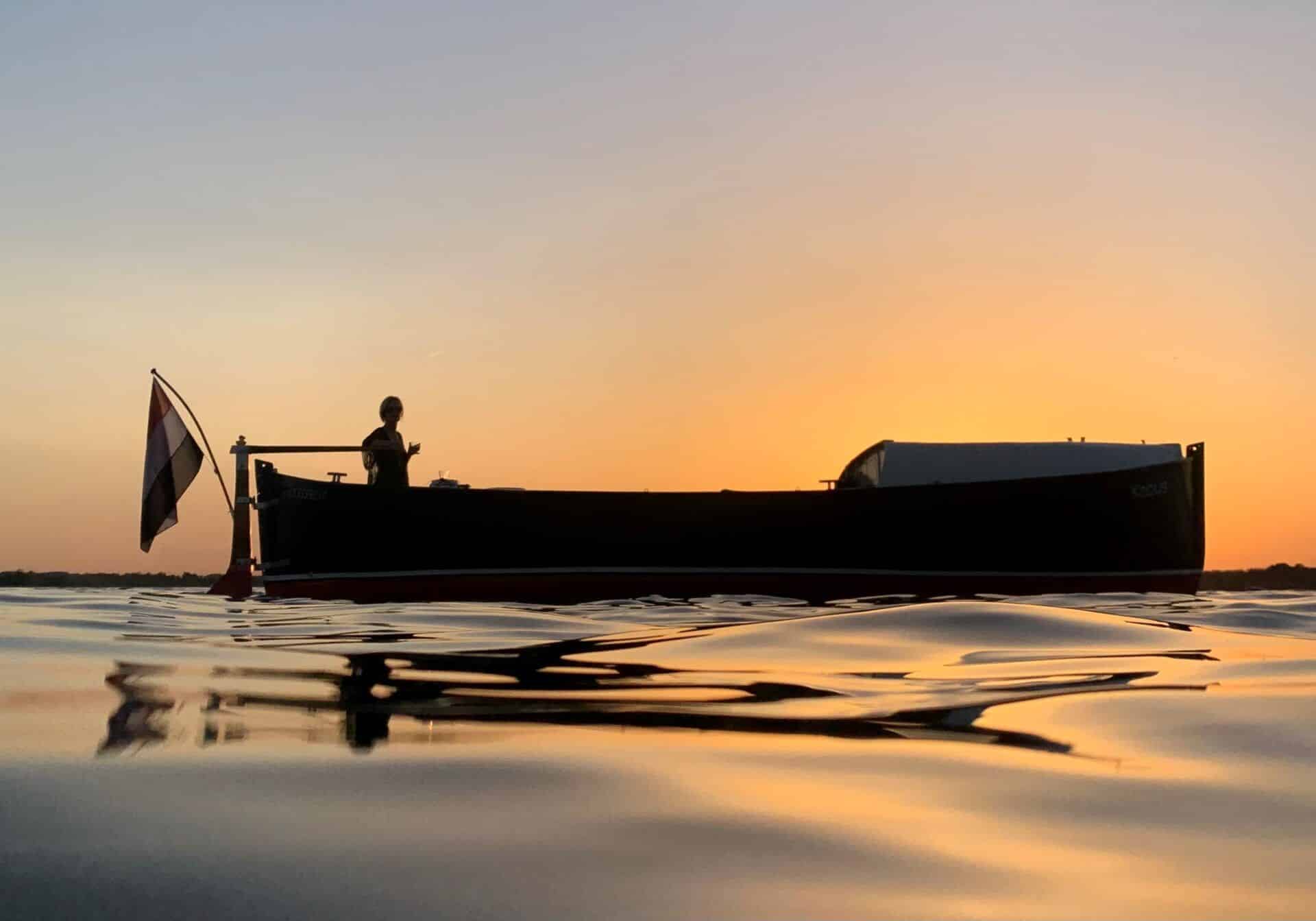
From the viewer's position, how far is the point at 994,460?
69.2 feet

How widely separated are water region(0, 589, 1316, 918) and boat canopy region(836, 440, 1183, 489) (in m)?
16.4

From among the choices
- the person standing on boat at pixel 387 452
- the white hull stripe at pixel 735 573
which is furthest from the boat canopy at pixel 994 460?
the person standing on boat at pixel 387 452

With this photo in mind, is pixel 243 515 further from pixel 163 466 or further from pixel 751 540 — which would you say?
pixel 751 540

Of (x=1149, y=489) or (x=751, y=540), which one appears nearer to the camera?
(x=751, y=540)

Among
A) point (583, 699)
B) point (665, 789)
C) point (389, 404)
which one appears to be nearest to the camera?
point (665, 789)

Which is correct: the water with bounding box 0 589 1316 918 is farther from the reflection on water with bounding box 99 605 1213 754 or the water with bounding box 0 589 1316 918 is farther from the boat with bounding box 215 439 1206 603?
the boat with bounding box 215 439 1206 603

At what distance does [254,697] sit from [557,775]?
1.62 m

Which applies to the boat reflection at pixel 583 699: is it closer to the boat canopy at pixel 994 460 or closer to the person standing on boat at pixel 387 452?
the person standing on boat at pixel 387 452

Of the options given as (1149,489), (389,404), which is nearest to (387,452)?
(389,404)

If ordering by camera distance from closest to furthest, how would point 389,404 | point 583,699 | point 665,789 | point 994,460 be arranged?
point 665,789, point 583,699, point 389,404, point 994,460

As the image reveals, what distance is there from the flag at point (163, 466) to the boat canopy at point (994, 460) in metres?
11.8

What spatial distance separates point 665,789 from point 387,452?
608 inches

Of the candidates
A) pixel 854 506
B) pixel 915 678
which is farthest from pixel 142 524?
pixel 915 678

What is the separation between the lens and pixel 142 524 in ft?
57.7
